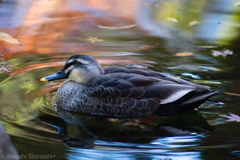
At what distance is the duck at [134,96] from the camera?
518 cm

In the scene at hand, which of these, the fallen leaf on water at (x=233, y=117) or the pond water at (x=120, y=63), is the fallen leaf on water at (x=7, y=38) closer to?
the pond water at (x=120, y=63)

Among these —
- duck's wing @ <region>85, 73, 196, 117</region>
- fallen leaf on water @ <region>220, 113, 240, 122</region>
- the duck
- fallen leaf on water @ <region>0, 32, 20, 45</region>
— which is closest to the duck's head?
the duck

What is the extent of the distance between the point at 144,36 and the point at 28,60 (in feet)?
9.94

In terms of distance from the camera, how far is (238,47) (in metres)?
8.08

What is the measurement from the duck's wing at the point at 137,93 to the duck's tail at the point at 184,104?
11 centimetres

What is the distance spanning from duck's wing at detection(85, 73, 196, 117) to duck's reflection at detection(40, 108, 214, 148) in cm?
19

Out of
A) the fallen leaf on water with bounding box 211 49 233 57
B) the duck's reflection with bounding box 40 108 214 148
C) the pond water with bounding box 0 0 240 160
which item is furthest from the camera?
the fallen leaf on water with bounding box 211 49 233 57

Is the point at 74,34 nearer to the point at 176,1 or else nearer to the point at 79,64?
the point at 79,64

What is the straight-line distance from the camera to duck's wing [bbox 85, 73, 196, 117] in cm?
517

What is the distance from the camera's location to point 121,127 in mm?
4914

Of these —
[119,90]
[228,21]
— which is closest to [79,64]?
[119,90]

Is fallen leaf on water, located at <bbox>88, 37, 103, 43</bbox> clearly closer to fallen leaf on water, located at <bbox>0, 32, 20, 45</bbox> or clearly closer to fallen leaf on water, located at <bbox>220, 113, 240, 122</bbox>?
fallen leaf on water, located at <bbox>0, 32, 20, 45</bbox>

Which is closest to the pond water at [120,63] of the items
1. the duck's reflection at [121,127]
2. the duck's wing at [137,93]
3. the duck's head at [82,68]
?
the duck's reflection at [121,127]

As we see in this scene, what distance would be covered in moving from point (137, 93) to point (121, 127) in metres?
0.59
